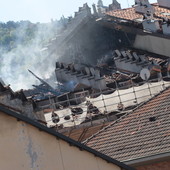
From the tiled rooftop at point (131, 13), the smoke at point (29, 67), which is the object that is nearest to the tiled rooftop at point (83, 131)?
the smoke at point (29, 67)

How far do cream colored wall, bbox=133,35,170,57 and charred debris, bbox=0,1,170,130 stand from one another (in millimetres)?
155

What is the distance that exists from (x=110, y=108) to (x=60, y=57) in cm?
2502

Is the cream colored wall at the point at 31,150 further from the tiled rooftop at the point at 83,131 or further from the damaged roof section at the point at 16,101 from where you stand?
the tiled rooftop at the point at 83,131

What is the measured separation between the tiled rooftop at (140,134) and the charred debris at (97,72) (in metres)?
13.4

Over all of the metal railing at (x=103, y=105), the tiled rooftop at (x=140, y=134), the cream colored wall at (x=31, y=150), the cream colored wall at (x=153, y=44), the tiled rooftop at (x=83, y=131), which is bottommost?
the tiled rooftop at (x=83, y=131)

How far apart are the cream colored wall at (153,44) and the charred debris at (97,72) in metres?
0.15

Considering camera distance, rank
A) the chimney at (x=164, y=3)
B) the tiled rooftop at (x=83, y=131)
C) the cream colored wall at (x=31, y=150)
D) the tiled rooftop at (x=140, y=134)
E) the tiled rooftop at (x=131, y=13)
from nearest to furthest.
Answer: the cream colored wall at (x=31, y=150), the tiled rooftop at (x=140, y=134), the tiled rooftop at (x=83, y=131), the tiled rooftop at (x=131, y=13), the chimney at (x=164, y=3)

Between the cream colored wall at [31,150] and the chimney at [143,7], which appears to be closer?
the cream colored wall at [31,150]

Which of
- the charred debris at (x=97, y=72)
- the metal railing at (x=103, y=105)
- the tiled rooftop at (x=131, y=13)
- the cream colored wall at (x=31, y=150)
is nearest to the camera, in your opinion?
the cream colored wall at (x=31, y=150)

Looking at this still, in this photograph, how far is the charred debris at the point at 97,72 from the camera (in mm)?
44656

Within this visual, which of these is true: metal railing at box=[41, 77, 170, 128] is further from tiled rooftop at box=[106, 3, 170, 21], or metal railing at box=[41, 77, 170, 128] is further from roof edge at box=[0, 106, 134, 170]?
roof edge at box=[0, 106, 134, 170]

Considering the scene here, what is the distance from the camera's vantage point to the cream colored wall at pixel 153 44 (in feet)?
206

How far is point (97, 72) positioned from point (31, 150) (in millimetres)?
40386

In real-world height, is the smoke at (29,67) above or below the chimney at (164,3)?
below
